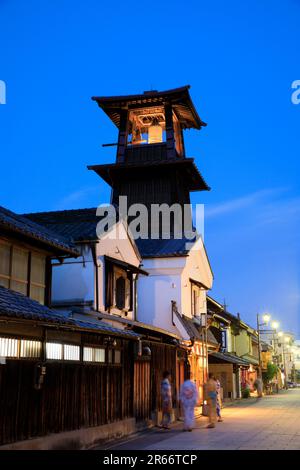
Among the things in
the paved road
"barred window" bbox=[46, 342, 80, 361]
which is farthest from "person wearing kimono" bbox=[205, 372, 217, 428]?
"barred window" bbox=[46, 342, 80, 361]

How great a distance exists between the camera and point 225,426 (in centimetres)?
2077

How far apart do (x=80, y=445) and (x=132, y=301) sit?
37.6 feet

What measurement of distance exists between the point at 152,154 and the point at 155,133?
298 centimetres

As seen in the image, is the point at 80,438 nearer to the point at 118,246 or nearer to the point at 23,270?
the point at 23,270

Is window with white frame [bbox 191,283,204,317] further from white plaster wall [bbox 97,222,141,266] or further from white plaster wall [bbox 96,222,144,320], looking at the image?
white plaster wall [bbox 97,222,141,266]

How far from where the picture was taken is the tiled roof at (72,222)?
23.3 metres

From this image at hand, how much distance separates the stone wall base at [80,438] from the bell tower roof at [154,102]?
2337 centimetres

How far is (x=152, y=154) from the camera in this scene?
36.0 metres

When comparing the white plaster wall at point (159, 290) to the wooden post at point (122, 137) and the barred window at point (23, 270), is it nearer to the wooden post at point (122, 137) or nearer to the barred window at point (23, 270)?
the wooden post at point (122, 137)

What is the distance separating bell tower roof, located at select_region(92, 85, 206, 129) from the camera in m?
35.9

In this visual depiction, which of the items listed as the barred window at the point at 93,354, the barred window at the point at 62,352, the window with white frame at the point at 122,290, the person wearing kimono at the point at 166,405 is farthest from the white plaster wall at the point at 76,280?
the barred window at the point at 62,352

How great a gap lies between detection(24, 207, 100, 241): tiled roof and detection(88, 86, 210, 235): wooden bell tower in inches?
356
